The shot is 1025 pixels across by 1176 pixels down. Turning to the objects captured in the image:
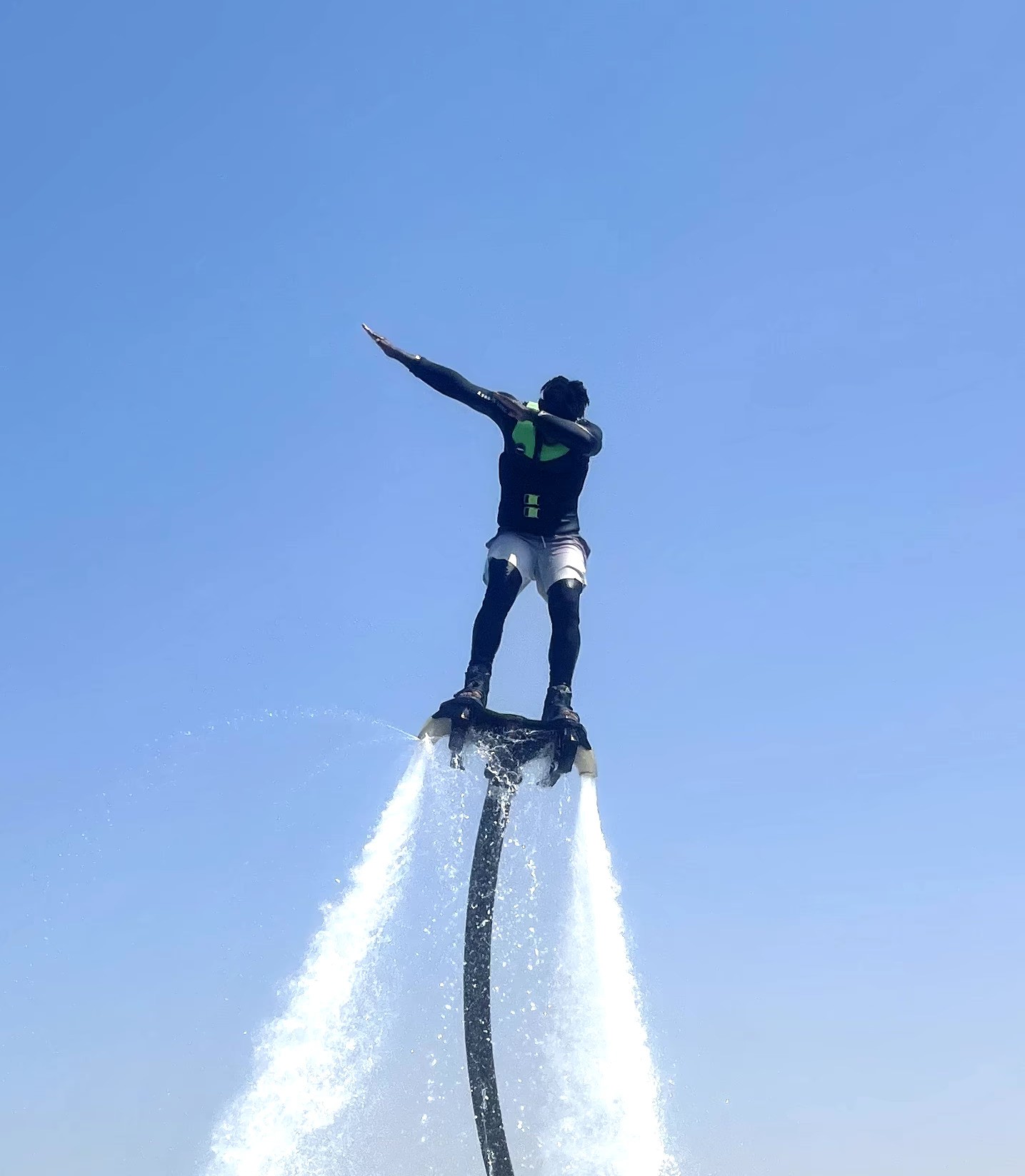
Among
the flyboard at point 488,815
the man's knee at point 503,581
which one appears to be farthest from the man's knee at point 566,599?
the flyboard at point 488,815

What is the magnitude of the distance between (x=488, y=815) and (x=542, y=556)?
298 cm

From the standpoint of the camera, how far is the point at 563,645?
15.3 meters

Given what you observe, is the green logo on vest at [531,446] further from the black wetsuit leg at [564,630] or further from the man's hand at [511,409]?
the black wetsuit leg at [564,630]

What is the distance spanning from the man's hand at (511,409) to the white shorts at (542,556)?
130cm

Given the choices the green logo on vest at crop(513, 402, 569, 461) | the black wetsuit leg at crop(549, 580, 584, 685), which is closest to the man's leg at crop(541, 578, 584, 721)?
the black wetsuit leg at crop(549, 580, 584, 685)

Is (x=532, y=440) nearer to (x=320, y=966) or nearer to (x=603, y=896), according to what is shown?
(x=603, y=896)

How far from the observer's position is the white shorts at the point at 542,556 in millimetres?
15703

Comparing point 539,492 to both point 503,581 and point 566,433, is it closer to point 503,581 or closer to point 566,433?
point 566,433

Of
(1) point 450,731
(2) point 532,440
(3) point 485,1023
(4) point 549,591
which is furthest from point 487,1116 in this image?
(2) point 532,440

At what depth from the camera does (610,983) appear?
15.5m

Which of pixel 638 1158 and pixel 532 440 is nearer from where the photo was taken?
pixel 638 1158

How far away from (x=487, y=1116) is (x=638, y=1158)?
65.8 inches

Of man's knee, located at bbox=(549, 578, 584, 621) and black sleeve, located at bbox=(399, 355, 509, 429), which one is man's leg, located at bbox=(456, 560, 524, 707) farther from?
black sleeve, located at bbox=(399, 355, 509, 429)

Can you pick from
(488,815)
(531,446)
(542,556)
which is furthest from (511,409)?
(488,815)
